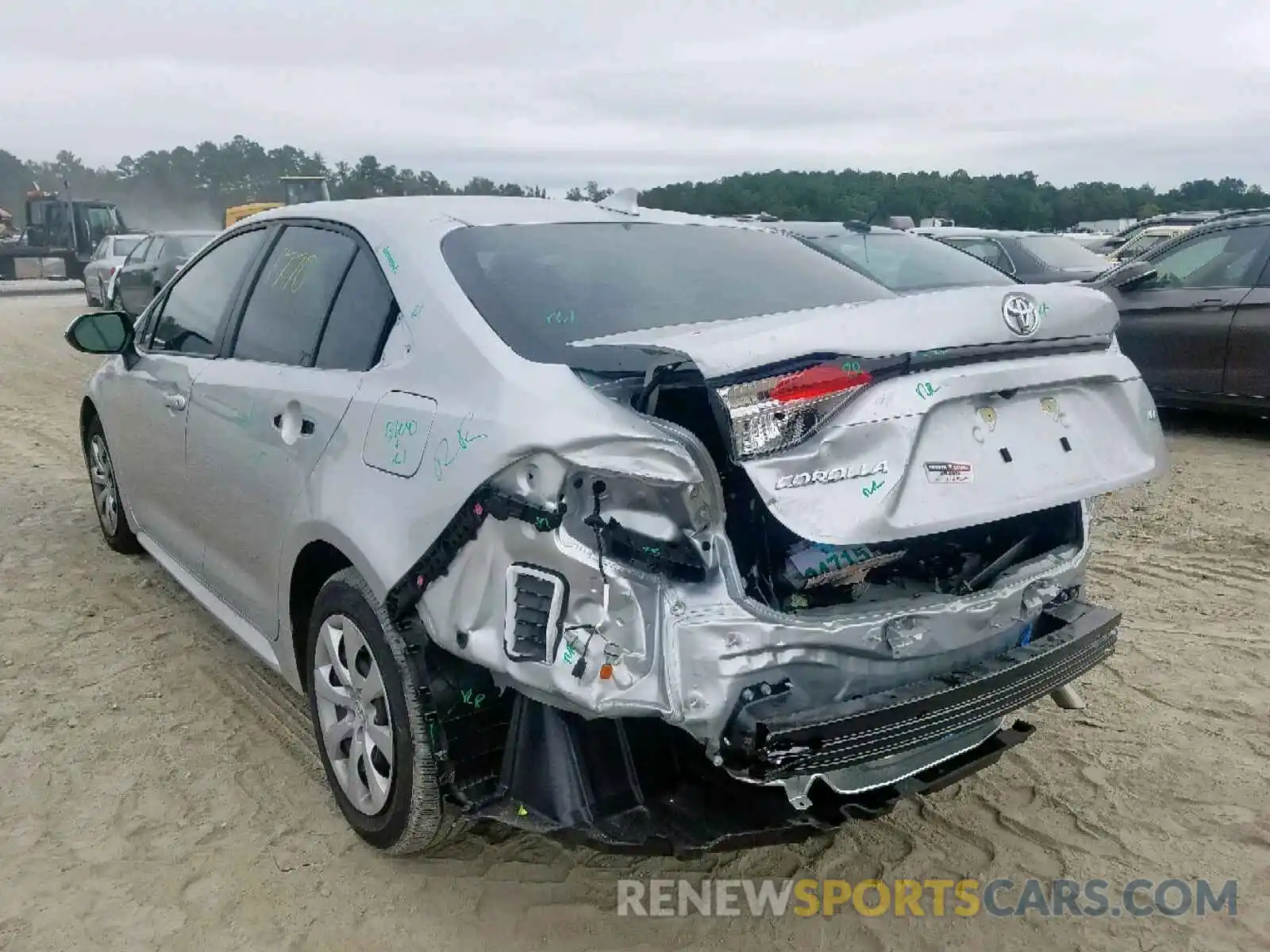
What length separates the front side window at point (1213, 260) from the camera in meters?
7.59

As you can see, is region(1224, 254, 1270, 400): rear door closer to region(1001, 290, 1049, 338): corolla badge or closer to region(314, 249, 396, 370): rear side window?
region(1001, 290, 1049, 338): corolla badge

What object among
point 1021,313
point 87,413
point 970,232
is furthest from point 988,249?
point 1021,313

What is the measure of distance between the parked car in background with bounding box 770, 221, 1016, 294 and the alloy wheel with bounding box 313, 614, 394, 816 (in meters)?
5.63

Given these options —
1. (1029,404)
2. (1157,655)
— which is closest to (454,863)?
(1029,404)

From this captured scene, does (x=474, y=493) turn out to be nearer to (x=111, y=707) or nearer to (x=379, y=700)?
(x=379, y=700)

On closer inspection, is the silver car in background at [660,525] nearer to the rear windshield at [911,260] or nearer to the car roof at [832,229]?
the rear windshield at [911,260]

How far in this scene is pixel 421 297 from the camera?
8.89ft

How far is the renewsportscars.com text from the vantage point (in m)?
2.65

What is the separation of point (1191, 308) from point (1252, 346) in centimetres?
57

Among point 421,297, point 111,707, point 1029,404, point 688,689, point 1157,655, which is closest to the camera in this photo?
point 688,689

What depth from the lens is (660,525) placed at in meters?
Answer: 2.17

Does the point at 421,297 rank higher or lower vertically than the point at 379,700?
higher

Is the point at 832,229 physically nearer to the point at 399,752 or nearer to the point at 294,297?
the point at 294,297

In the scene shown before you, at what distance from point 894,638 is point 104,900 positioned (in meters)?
2.02
